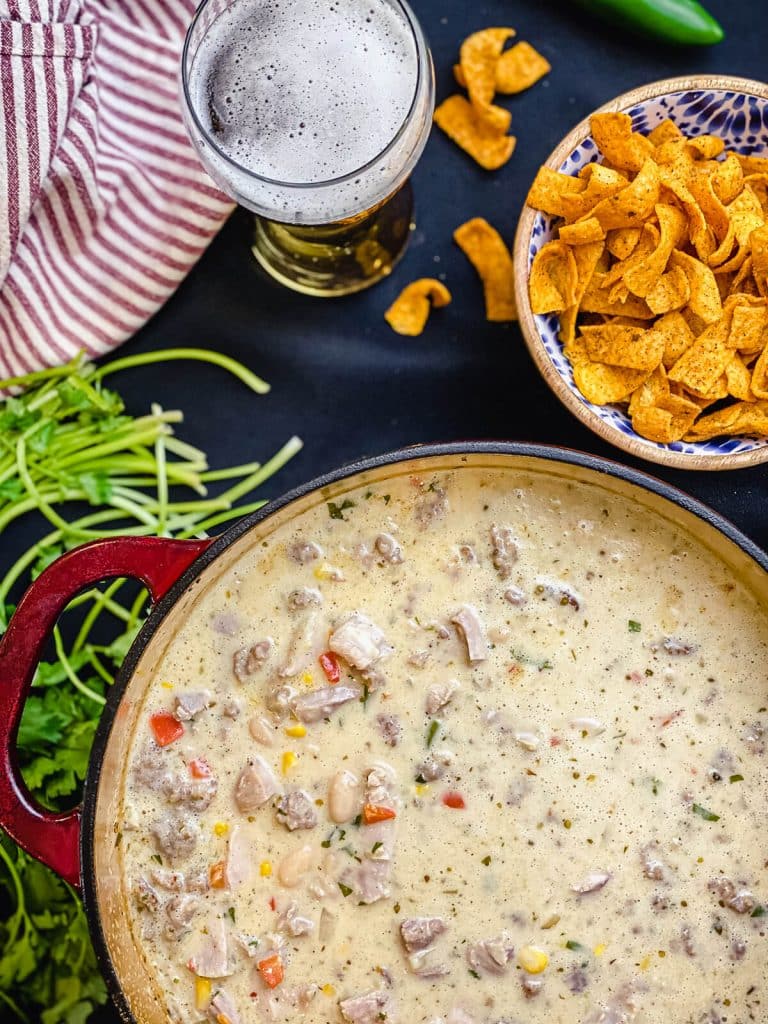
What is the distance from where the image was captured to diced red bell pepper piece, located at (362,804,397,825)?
196 centimetres

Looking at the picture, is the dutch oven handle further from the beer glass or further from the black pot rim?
the beer glass

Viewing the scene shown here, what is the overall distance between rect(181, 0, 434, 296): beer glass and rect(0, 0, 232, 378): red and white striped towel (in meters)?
0.21

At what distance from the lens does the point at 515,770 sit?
6.50 ft

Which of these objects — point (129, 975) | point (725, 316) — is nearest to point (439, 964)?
point (129, 975)

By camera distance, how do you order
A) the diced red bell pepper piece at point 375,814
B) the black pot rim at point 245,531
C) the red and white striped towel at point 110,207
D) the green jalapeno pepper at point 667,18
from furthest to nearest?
the green jalapeno pepper at point 667,18, the red and white striped towel at point 110,207, the diced red bell pepper piece at point 375,814, the black pot rim at point 245,531

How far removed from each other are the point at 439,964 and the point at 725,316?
1.24 meters

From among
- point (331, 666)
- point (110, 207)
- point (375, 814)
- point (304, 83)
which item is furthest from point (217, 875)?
point (304, 83)

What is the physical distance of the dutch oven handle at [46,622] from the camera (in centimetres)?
186

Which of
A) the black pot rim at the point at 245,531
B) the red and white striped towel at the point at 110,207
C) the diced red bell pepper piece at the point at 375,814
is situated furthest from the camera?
the red and white striped towel at the point at 110,207

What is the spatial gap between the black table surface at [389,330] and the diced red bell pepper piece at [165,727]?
556 mm

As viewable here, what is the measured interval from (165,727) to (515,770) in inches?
24.5

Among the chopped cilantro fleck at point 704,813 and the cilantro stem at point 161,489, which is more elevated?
the cilantro stem at point 161,489

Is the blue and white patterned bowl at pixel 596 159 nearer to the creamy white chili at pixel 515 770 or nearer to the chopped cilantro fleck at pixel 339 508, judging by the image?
the creamy white chili at pixel 515 770

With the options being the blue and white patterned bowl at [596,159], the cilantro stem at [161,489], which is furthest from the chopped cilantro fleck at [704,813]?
the cilantro stem at [161,489]
